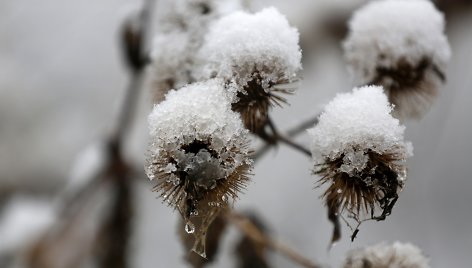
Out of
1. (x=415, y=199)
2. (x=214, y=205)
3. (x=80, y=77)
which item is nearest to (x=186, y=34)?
(x=214, y=205)

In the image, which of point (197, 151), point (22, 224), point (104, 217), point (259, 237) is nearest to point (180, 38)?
point (197, 151)

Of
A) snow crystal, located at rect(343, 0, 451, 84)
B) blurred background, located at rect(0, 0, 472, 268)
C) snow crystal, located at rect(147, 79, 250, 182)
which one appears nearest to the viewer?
snow crystal, located at rect(147, 79, 250, 182)

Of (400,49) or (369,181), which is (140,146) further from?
(369,181)

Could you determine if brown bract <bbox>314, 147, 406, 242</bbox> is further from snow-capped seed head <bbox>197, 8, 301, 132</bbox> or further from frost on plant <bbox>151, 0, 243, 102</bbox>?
frost on plant <bbox>151, 0, 243, 102</bbox>

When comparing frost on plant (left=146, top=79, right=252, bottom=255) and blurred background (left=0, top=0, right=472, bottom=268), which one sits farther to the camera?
blurred background (left=0, top=0, right=472, bottom=268)

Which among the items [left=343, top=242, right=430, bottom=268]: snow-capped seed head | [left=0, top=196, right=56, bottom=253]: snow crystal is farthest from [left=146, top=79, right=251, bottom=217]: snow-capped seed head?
[left=0, top=196, right=56, bottom=253]: snow crystal

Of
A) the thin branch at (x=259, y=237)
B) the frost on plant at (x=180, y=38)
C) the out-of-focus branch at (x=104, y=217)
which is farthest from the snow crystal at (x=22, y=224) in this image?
the frost on plant at (x=180, y=38)

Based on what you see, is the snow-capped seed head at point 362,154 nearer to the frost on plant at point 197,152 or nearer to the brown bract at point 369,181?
the brown bract at point 369,181
